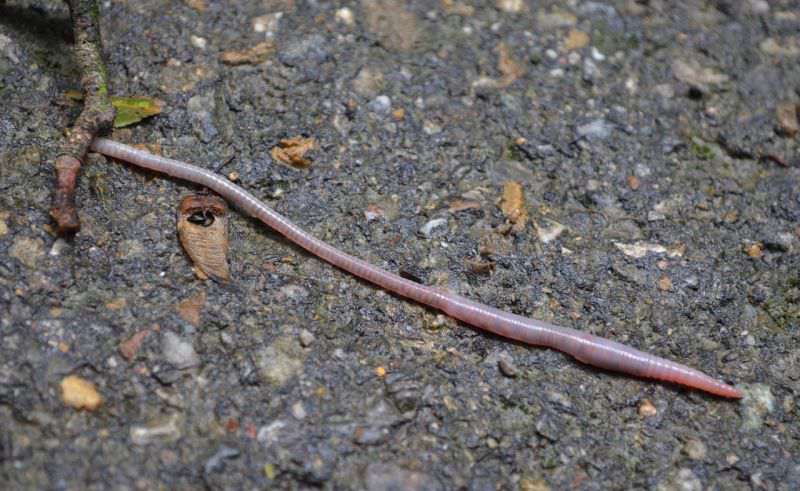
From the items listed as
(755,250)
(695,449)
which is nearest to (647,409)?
(695,449)

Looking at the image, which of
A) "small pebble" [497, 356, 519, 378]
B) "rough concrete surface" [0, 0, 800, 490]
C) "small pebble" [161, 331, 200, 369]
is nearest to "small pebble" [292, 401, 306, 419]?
"rough concrete surface" [0, 0, 800, 490]

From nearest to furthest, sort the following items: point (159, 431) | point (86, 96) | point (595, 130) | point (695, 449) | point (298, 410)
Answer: point (159, 431), point (298, 410), point (695, 449), point (86, 96), point (595, 130)

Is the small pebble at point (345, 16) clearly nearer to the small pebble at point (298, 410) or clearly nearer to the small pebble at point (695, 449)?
the small pebble at point (298, 410)

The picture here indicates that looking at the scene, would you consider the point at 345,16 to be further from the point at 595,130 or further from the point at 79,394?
the point at 79,394

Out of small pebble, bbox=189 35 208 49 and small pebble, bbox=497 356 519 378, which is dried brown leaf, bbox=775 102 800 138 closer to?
small pebble, bbox=497 356 519 378

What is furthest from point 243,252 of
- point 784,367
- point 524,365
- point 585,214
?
point 784,367

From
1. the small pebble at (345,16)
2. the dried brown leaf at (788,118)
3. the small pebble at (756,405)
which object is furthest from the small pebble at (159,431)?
the dried brown leaf at (788,118)

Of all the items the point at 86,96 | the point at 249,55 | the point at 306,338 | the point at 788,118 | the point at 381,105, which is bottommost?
the point at 306,338
